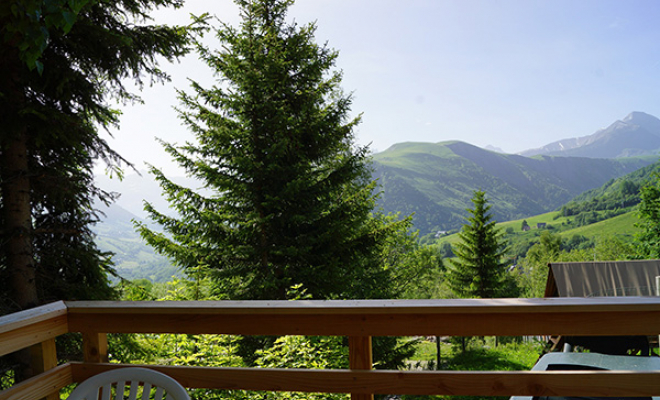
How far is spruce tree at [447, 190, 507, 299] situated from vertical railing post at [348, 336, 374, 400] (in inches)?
863

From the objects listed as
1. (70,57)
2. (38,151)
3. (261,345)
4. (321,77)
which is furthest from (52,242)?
(321,77)

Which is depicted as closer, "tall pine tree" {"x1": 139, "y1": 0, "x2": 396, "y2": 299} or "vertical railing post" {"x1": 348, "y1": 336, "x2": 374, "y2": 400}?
"vertical railing post" {"x1": 348, "y1": 336, "x2": 374, "y2": 400}

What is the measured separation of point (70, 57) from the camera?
3984mm

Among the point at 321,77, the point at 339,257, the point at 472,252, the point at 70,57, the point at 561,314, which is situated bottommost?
the point at 472,252

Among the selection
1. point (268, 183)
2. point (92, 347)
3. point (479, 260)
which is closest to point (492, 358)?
point (479, 260)

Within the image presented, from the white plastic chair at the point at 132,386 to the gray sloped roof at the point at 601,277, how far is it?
1502 cm

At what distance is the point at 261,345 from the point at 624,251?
42.3m

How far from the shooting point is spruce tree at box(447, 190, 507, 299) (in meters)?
22.6

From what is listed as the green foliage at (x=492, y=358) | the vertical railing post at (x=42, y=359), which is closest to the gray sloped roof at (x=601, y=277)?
the green foliage at (x=492, y=358)

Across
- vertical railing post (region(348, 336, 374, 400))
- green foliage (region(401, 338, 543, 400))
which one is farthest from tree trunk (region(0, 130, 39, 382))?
green foliage (region(401, 338, 543, 400))

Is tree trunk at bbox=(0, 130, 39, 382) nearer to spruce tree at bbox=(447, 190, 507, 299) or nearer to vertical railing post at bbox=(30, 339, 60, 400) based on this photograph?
vertical railing post at bbox=(30, 339, 60, 400)

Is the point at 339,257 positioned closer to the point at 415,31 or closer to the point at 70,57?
the point at 70,57

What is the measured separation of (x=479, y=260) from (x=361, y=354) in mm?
23621

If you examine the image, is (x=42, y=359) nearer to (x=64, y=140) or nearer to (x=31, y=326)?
(x=31, y=326)
